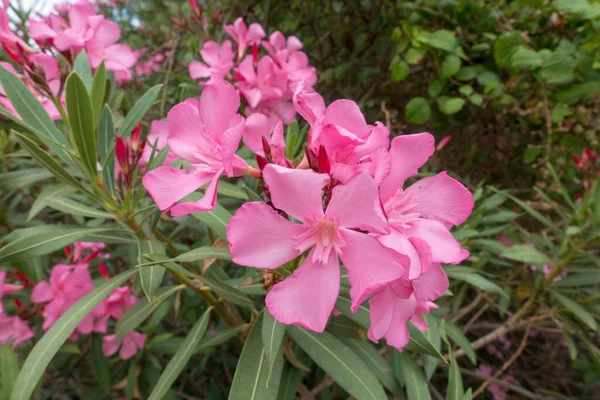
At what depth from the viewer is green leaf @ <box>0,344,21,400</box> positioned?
3.22 ft

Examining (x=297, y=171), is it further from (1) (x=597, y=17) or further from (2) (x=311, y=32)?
(2) (x=311, y=32)

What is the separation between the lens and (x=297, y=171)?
1.93ft

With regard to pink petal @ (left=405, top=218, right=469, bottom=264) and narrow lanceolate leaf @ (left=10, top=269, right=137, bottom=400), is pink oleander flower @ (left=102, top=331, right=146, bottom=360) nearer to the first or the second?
narrow lanceolate leaf @ (left=10, top=269, right=137, bottom=400)

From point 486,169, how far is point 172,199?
6.83 ft

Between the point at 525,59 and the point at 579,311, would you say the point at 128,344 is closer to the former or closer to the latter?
the point at 579,311

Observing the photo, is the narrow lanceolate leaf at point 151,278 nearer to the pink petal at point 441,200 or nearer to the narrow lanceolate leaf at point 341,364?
the narrow lanceolate leaf at point 341,364

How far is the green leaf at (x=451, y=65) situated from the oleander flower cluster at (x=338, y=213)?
1.24m

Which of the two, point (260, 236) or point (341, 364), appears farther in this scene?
point (341, 364)

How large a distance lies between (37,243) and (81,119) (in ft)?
0.92

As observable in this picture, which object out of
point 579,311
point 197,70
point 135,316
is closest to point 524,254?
point 579,311

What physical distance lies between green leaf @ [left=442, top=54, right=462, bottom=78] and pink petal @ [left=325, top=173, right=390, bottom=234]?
1.42 metres

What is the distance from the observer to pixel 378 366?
1.05 metres

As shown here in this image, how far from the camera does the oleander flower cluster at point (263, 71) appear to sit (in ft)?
4.79

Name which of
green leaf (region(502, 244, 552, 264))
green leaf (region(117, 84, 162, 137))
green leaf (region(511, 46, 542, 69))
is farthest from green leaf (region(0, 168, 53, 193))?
green leaf (region(511, 46, 542, 69))
